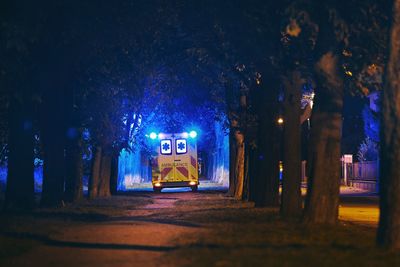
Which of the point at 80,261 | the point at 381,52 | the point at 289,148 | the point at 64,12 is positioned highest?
the point at 64,12

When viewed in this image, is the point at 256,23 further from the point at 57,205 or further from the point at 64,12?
the point at 57,205

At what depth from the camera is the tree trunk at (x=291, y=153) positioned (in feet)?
65.6

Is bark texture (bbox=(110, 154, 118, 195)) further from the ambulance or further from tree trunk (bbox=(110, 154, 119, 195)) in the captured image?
the ambulance

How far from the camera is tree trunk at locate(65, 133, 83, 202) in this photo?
29.0m

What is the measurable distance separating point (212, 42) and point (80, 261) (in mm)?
10794

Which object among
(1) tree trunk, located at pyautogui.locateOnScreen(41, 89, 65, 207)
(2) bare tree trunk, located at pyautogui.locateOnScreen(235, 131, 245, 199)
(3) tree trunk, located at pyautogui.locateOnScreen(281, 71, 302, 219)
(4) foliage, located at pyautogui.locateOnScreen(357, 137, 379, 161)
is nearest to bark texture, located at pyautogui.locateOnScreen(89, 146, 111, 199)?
(2) bare tree trunk, located at pyautogui.locateOnScreen(235, 131, 245, 199)

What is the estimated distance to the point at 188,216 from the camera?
2116 cm

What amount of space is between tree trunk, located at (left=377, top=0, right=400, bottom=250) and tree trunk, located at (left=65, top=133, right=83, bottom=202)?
1798 centimetres

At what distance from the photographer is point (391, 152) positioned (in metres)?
11.8

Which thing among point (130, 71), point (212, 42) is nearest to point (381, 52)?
point (212, 42)

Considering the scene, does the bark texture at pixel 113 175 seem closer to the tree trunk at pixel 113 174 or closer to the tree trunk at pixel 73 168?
the tree trunk at pixel 113 174

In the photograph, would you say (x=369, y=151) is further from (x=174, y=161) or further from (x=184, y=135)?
(x=174, y=161)

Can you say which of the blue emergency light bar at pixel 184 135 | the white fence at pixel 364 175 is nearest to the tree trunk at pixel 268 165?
the blue emergency light bar at pixel 184 135

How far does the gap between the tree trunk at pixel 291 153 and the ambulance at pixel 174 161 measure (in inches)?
897
